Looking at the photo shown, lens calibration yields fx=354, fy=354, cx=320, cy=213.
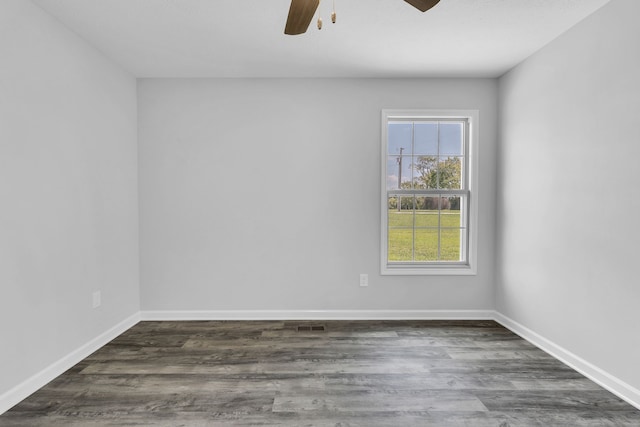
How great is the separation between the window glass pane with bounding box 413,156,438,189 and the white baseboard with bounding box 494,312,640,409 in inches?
62.6

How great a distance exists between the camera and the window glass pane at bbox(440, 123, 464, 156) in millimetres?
3877

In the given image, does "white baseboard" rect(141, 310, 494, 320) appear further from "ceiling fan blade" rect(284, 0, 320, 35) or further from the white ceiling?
"ceiling fan blade" rect(284, 0, 320, 35)

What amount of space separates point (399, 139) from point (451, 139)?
57 cm

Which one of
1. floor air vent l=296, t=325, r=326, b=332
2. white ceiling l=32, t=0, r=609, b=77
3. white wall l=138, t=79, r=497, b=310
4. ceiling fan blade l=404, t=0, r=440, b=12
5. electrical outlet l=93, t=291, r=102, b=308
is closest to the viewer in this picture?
ceiling fan blade l=404, t=0, r=440, b=12

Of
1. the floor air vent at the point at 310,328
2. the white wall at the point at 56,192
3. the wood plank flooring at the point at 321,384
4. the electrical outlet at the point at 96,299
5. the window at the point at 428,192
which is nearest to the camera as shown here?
the wood plank flooring at the point at 321,384

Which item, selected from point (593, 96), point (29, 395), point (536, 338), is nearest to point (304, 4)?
point (593, 96)

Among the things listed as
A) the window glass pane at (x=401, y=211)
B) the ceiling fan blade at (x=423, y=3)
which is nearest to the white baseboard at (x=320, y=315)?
the window glass pane at (x=401, y=211)

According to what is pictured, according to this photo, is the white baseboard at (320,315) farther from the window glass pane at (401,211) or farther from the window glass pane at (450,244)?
the window glass pane at (401,211)

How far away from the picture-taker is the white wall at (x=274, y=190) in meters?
3.72

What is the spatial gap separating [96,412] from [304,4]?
2.55 metres

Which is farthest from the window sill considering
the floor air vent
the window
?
the floor air vent

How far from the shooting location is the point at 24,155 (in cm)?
226

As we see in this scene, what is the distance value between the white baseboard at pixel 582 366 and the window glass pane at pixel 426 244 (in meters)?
0.96

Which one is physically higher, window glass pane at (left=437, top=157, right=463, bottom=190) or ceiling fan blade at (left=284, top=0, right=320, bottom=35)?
ceiling fan blade at (left=284, top=0, right=320, bottom=35)
